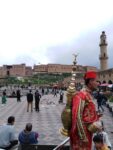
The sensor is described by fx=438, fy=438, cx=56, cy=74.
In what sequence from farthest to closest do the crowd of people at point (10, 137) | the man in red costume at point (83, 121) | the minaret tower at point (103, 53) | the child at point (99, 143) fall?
the minaret tower at point (103, 53), the crowd of people at point (10, 137), the child at point (99, 143), the man in red costume at point (83, 121)

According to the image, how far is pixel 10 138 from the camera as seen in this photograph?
10.0 metres

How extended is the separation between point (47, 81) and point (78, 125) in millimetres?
163933

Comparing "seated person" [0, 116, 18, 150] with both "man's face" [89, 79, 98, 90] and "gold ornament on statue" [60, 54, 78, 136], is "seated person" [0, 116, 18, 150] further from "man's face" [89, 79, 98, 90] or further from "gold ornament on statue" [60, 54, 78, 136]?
"man's face" [89, 79, 98, 90]

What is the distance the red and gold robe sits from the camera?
5.74 meters

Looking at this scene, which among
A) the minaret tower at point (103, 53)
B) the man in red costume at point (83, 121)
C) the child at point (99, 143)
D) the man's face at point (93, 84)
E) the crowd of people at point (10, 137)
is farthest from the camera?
the minaret tower at point (103, 53)

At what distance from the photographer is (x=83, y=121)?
5.75 meters

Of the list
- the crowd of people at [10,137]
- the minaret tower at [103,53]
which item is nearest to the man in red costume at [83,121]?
the crowd of people at [10,137]

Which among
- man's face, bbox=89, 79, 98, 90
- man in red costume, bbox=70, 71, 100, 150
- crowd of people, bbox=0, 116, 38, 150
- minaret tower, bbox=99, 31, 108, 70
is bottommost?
crowd of people, bbox=0, 116, 38, 150

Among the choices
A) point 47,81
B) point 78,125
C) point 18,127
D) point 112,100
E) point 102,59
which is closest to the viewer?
point 78,125

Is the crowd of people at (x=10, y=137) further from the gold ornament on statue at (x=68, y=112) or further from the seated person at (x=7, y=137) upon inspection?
the gold ornament on statue at (x=68, y=112)

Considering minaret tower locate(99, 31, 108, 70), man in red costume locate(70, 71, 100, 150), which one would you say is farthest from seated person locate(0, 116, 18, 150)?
minaret tower locate(99, 31, 108, 70)

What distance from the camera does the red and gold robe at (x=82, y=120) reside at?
18.8ft

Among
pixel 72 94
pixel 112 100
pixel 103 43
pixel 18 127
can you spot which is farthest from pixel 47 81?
pixel 72 94

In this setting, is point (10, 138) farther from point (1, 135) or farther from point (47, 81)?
point (47, 81)
